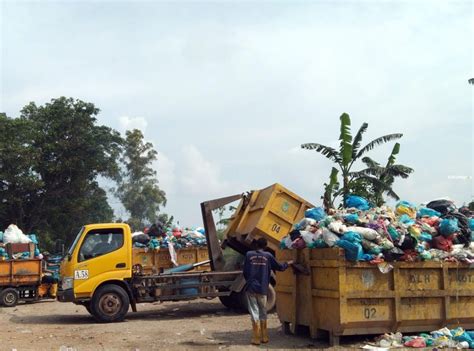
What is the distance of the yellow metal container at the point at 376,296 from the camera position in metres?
7.96

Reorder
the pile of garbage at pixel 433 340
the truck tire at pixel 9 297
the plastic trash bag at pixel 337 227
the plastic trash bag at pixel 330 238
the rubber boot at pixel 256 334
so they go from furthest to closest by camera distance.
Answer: the truck tire at pixel 9 297, the rubber boot at pixel 256 334, the plastic trash bag at pixel 337 227, the plastic trash bag at pixel 330 238, the pile of garbage at pixel 433 340

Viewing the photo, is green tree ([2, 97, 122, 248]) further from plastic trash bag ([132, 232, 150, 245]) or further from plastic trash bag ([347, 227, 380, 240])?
plastic trash bag ([347, 227, 380, 240])

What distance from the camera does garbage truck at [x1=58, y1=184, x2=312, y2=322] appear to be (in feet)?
38.1

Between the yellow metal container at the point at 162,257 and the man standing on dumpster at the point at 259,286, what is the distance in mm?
7534

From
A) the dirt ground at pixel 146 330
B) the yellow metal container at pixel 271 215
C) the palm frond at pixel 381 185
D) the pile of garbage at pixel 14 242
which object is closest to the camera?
the dirt ground at pixel 146 330

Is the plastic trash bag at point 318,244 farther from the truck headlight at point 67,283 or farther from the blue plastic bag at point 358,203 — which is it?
the truck headlight at point 67,283

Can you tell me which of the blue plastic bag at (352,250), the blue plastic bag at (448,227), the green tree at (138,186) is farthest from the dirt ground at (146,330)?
the green tree at (138,186)

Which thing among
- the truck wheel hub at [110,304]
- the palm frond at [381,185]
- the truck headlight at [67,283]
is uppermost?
the palm frond at [381,185]

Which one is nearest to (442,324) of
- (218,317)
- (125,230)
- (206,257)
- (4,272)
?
(218,317)

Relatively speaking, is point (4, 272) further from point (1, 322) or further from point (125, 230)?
point (125, 230)

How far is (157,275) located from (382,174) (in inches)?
387

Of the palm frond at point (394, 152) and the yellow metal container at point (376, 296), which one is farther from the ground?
the palm frond at point (394, 152)

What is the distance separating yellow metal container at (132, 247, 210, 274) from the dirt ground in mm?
1453

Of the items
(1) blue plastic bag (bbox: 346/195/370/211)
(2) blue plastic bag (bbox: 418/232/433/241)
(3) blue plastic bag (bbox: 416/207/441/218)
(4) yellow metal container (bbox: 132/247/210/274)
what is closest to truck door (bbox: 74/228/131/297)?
(4) yellow metal container (bbox: 132/247/210/274)
